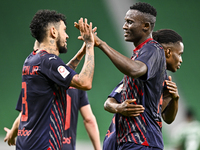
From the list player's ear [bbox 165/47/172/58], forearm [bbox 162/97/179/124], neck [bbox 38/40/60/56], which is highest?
neck [bbox 38/40/60/56]

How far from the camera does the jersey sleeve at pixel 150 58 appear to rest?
2.43 metres

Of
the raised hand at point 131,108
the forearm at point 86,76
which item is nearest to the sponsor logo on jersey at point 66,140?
the forearm at point 86,76

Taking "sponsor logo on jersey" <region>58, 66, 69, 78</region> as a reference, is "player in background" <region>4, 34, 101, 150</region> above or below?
below

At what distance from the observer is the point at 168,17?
7.59m

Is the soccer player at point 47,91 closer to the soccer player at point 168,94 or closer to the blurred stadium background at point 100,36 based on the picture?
the soccer player at point 168,94

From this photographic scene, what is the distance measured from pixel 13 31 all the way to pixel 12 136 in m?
4.63

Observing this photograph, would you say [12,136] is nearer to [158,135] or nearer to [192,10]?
[158,135]

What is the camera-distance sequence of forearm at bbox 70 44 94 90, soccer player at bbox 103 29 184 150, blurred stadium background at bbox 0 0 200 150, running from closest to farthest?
forearm at bbox 70 44 94 90 < soccer player at bbox 103 29 184 150 < blurred stadium background at bbox 0 0 200 150

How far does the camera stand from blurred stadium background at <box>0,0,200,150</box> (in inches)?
290

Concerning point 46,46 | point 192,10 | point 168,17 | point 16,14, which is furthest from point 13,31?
point 46,46

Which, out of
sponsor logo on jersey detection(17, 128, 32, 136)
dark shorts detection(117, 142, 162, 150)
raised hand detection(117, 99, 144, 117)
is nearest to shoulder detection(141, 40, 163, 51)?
raised hand detection(117, 99, 144, 117)

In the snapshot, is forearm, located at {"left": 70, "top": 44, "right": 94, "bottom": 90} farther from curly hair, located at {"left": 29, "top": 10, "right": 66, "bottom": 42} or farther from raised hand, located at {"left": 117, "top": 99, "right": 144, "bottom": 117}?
curly hair, located at {"left": 29, "top": 10, "right": 66, "bottom": 42}

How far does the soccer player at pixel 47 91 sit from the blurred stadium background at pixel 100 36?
452 cm

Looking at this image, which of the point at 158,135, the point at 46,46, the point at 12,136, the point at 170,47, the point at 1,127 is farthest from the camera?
the point at 1,127
